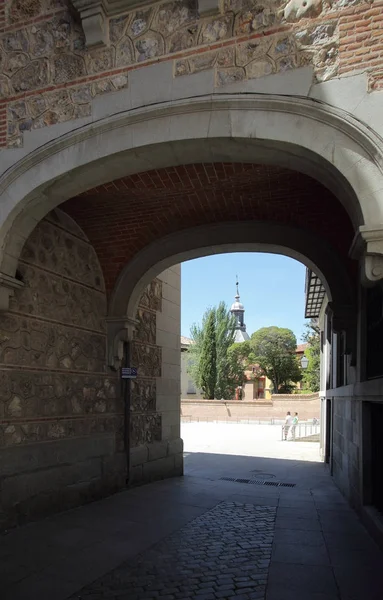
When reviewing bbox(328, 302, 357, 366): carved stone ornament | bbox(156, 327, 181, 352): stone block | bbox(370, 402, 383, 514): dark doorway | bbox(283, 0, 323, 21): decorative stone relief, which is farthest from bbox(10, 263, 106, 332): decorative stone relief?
bbox(370, 402, 383, 514): dark doorway

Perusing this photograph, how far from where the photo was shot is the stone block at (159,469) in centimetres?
825

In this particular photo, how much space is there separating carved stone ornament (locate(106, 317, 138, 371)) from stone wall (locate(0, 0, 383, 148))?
328cm

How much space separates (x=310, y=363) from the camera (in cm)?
3475

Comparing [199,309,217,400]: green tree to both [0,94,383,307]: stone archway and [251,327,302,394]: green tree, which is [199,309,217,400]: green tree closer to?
[251,327,302,394]: green tree

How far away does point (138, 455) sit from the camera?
7.98m

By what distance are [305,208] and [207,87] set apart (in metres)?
2.85

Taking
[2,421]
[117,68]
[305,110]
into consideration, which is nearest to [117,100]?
[117,68]

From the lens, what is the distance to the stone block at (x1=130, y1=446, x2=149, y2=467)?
25.6ft

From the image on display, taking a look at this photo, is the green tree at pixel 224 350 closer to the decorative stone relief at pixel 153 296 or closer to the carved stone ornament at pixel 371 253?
the decorative stone relief at pixel 153 296

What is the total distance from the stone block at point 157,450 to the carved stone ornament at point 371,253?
5944mm

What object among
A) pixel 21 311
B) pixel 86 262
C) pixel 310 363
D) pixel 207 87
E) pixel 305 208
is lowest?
pixel 310 363

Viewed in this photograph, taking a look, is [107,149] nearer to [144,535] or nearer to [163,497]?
[144,535]

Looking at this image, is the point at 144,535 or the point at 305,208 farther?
the point at 305,208

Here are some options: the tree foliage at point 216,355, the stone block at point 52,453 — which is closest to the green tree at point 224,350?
the tree foliage at point 216,355
